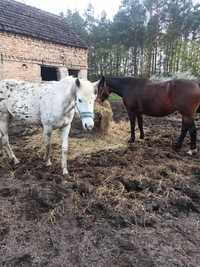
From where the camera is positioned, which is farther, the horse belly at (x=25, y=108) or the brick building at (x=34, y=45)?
the brick building at (x=34, y=45)

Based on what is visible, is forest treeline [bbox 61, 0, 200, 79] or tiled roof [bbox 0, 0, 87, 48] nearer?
tiled roof [bbox 0, 0, 87, 48]

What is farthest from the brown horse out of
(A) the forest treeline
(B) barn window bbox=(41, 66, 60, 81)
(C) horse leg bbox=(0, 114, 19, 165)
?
(A) the forest treeline

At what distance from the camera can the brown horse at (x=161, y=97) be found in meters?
4.91

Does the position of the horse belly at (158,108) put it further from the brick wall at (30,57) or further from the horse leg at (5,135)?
the brick wall at (30,57)

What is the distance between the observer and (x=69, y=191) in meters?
3.23

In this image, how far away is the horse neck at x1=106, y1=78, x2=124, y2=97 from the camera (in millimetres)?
5980

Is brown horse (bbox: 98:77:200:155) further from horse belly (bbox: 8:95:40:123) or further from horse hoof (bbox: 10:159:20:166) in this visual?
horse hoof (bbox: 10:159:20:166)

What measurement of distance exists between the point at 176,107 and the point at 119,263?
3740mm

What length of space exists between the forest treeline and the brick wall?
13.3m

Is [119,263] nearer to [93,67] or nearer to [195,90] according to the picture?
[195,90]

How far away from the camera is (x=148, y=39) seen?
25641 millimetres

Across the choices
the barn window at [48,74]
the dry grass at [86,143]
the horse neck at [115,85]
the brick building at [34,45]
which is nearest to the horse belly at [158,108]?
the horse neck at [115,85]

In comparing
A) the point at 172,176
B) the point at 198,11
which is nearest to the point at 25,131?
the point at 172,176

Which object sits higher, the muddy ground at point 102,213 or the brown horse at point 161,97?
the brown horse at point 161,97
